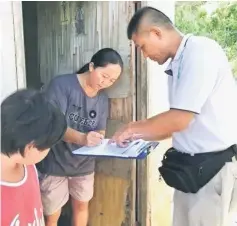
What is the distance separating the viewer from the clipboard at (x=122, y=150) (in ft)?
6.86

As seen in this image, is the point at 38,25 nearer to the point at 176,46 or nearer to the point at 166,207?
the point at 176,46

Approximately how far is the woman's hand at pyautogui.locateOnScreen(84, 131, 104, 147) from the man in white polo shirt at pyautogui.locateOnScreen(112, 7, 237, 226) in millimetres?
201

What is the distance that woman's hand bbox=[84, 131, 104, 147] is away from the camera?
2.37 metres

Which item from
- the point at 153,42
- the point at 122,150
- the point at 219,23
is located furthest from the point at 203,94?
the point at 219,23

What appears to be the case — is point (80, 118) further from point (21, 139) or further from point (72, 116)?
point (21, 139)

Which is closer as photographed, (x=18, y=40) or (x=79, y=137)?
(x=18, y=40)

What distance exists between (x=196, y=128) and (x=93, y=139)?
593 mm

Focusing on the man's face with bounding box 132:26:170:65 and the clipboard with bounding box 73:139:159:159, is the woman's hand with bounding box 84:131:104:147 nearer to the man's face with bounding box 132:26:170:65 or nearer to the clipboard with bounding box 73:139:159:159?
the clipboard with bounding box 73:139:159:159

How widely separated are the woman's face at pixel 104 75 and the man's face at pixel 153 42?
1.11 ft

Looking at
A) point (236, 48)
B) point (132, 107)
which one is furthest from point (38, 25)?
point (236, 48)

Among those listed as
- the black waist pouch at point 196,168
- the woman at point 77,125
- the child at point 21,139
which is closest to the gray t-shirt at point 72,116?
the woman at point 77,125

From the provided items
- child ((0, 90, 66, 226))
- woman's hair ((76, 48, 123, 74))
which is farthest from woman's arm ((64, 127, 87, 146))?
child ((0, 90, 66, 226))

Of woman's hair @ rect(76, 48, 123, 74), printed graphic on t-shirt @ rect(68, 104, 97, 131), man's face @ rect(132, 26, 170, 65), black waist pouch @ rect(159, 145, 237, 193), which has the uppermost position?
man's face @ rect(132, 26, 170, 65)

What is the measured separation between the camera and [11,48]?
1.89 metres
